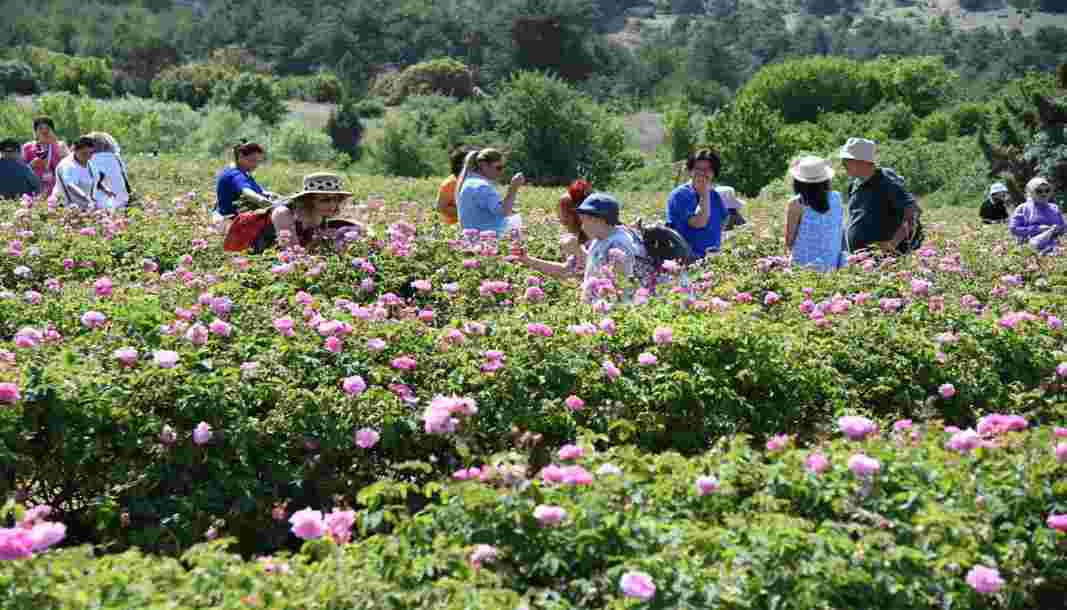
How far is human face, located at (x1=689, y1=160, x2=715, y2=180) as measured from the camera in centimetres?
688

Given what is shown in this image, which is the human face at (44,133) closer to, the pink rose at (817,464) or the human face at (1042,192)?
the human face at (1042,192)

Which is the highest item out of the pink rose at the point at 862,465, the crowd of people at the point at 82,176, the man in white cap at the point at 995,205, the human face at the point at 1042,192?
the pink rose at the point at 862,465

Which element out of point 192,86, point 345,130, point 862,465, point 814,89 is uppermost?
point 862,465

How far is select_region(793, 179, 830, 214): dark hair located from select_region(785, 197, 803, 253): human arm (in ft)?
0.15

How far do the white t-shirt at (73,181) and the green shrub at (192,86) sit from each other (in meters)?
71.9

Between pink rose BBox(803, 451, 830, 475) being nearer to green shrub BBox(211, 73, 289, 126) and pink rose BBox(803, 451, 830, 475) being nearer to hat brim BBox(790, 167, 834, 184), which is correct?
hat brim BBox(790, 167, 834, 184)

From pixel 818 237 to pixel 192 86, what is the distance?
80.1 m

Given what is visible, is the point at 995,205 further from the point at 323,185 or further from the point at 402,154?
the point at 402,154

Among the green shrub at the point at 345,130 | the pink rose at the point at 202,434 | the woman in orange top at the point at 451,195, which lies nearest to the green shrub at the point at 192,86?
the green shrub at the point at 345,130

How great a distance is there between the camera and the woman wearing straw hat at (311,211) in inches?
255

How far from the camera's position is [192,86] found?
81125 mm

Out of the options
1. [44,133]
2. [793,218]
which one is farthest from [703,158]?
[44,133]

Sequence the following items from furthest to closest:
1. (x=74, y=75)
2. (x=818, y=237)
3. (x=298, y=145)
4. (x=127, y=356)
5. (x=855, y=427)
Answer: (x=74, y=75), (x=298, y=145), (x=818, y=237), (x=127, y=356), (x=855, y=427)

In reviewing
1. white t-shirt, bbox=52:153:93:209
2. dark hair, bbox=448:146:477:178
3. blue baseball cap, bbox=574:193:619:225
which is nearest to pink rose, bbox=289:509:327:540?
blue baseball cap, bbox=574:193:619:225
